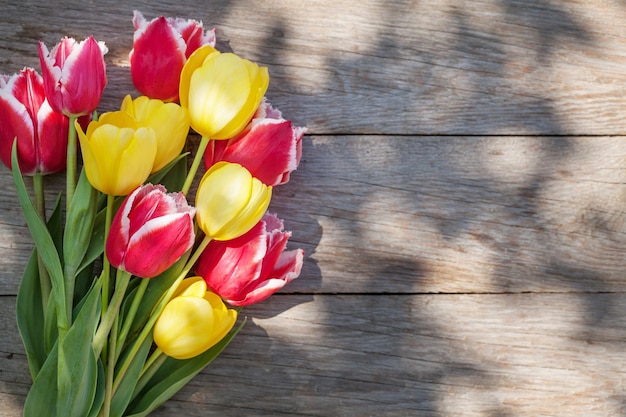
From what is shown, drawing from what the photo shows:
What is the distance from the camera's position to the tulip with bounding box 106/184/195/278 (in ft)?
2.55

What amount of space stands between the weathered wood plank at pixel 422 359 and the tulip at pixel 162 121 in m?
0.26

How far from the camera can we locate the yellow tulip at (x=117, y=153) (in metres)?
0.80

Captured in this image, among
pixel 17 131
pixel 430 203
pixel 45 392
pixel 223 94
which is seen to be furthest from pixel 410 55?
pixel 45 392

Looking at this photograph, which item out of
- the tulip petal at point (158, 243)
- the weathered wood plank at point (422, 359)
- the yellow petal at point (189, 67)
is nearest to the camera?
the tulip petal at point (158, 243)

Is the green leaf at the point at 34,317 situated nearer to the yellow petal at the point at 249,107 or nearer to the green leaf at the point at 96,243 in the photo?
the green leaf at the point at 96,243

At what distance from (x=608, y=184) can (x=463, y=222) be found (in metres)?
0.22

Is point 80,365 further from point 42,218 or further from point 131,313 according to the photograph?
point 42,218

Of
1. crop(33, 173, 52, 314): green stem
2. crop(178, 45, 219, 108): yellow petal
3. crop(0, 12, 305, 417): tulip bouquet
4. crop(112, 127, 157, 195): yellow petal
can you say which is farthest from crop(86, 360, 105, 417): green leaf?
crop(178, 45, 219, 108): yellow petal

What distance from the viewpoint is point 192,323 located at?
0.83m

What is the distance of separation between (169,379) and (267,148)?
0.31 meters

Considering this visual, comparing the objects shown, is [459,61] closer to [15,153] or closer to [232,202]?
[232,202]

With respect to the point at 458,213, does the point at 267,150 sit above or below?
above

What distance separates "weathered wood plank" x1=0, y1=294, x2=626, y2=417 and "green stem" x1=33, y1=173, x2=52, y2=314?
0.22 meters

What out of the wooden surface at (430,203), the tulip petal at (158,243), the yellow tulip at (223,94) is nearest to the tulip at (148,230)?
the tulip petal at (158,243)
